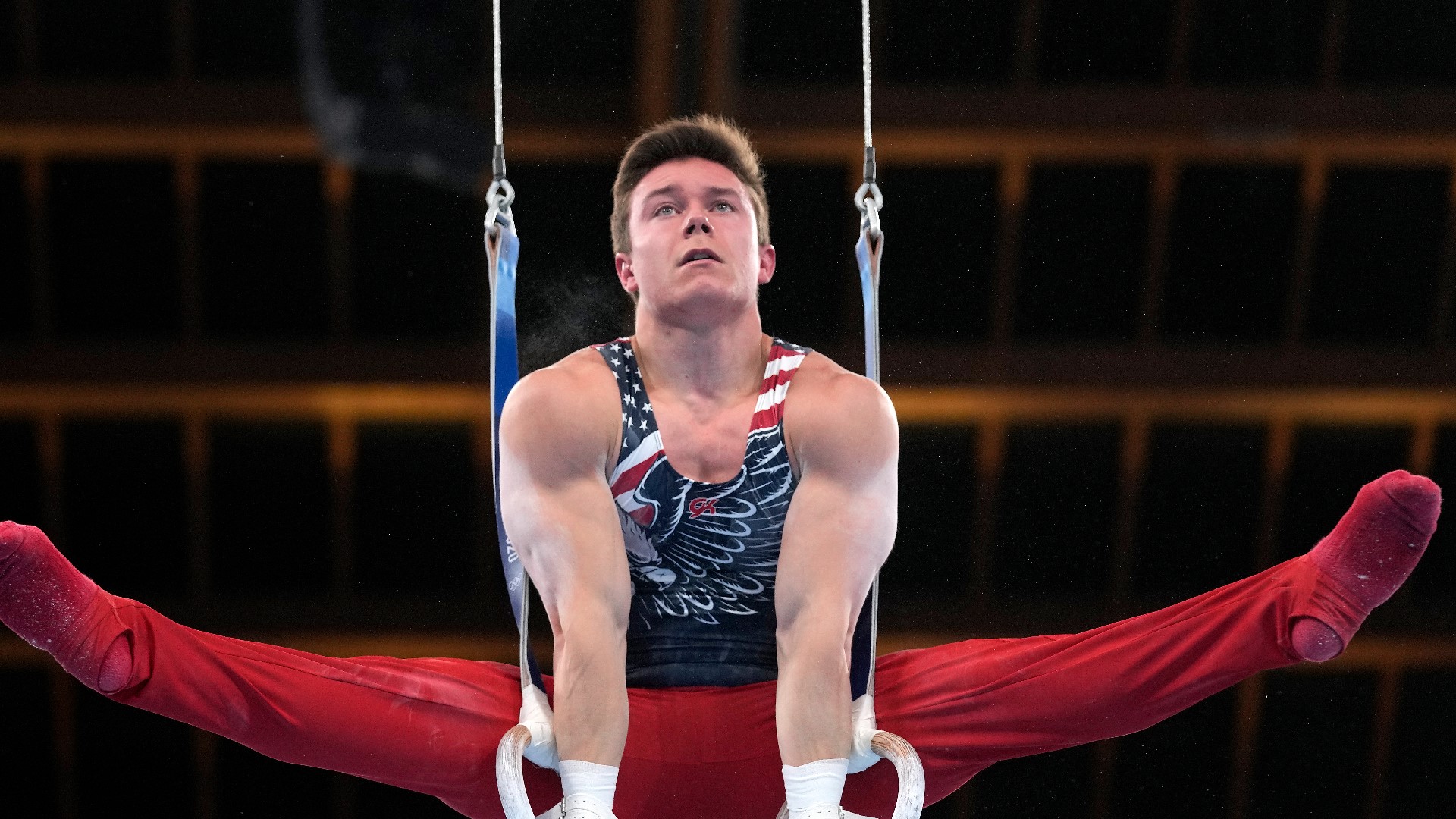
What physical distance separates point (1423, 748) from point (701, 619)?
2863 mm

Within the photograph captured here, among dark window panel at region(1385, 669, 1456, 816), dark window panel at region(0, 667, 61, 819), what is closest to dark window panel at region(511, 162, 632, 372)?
dark window panel at region(0, 667, 61, 819)

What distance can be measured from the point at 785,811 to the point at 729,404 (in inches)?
22.0

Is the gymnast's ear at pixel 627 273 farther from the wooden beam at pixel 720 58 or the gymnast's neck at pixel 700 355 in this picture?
the wooden beam at pixel 720 58

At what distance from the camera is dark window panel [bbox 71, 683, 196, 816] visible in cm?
407

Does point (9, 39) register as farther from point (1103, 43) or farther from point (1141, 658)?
point (1141, 658)

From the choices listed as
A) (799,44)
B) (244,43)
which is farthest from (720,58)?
(244,43)

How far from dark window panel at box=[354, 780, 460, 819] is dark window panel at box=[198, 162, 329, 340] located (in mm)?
1165

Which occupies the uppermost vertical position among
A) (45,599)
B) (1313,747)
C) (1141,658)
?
(45,599)

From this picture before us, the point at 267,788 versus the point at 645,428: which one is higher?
the point at 645,428

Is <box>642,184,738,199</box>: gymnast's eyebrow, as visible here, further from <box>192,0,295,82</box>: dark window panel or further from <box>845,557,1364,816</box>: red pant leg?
<box>192,0,295,82</box>: dark window panel

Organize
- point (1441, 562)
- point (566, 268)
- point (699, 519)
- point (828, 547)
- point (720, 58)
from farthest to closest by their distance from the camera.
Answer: point (1441, 562) < point (720, 58) < point (566, 268) < point (699, 519) < point (828, 547)

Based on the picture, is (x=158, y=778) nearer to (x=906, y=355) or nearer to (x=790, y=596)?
(x=906, y=355)

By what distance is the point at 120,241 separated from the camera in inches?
161

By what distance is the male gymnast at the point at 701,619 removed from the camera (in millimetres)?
2016
